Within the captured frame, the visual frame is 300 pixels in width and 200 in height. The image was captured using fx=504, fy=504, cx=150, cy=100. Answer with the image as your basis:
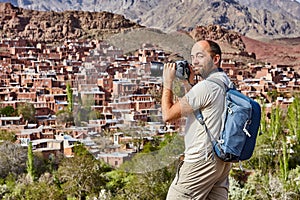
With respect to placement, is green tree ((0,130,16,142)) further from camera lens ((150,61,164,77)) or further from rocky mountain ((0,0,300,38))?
rocky mountain ((0,0,300,38))

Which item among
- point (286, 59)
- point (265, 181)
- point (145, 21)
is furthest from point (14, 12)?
point (145, 21)

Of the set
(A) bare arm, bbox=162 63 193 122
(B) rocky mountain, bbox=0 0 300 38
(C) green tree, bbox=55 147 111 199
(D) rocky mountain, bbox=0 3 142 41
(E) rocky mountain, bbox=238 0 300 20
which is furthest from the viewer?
(E) rocky mountain, bbox=238 0 300 20

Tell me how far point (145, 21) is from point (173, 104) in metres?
98.2

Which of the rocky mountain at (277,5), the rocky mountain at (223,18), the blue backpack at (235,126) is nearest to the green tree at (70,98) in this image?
the blue backpack at (235,126)

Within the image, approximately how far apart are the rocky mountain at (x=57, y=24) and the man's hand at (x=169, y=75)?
34.0 m

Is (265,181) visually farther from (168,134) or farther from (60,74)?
(60,74)

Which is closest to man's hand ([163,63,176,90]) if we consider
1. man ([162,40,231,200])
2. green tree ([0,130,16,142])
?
man ([162,40,231,200])

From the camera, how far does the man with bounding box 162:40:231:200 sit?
1.22 m

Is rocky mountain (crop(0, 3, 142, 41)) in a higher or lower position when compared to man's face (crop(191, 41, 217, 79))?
higher

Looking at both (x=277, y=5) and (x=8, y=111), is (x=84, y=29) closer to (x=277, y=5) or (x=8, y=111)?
(x=8, y=111)

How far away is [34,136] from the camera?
1210cm

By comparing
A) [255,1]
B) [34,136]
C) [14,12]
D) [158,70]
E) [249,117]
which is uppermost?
[255,1]

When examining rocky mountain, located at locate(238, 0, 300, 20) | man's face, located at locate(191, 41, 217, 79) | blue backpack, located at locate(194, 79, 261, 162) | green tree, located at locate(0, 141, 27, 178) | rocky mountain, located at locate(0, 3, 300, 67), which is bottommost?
green tree, located at locate(0, 141, 27, 178)

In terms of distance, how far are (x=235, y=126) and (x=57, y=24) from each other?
125 ft
